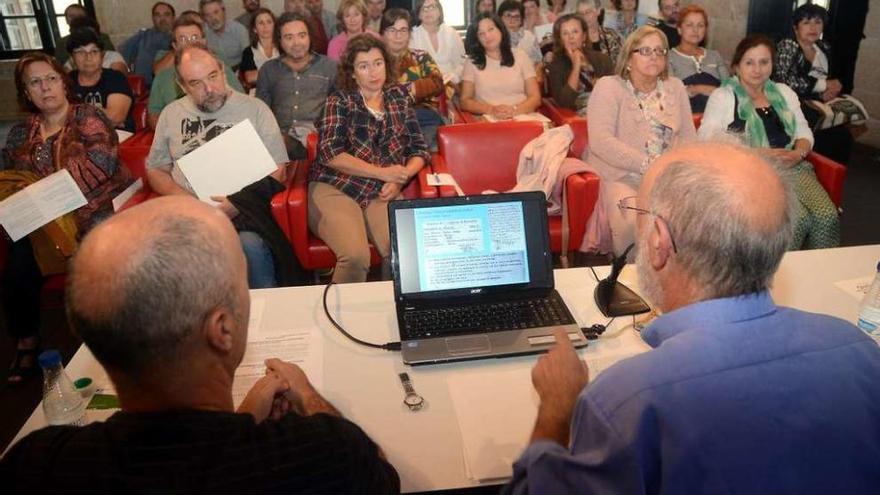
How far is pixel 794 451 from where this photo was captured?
918 millimetres

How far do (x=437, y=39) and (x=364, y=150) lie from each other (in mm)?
2202

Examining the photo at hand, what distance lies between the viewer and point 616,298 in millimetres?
1742

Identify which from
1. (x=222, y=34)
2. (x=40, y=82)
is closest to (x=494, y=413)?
(x=40, y=82)

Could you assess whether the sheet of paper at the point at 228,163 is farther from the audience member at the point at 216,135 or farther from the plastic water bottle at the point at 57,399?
the plastic water bottle at the point at 57,399

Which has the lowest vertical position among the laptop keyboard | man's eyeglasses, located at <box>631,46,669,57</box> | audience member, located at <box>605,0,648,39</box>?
the laptop keyboard

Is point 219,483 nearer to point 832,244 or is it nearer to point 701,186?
point 701,186

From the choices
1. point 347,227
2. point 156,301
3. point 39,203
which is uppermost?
point 156,301

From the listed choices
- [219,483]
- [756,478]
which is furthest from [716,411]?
[219,483]

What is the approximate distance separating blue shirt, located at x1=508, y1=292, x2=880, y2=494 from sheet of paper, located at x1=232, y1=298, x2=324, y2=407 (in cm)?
73

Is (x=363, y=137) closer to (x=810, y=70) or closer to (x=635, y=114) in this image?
(x=635, y=114)

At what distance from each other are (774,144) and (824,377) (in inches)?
113

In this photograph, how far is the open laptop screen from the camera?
1.72 metres

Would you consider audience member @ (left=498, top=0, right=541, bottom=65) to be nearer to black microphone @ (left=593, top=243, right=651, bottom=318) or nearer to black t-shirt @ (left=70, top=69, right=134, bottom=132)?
black t-shirt @ (left=70, top=69, right=134, bottom=132)

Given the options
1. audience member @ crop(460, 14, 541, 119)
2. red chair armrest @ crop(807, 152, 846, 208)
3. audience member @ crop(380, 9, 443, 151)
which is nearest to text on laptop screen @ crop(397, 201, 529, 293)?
red chair armrest @ crop(807, 152, 846, 208)
